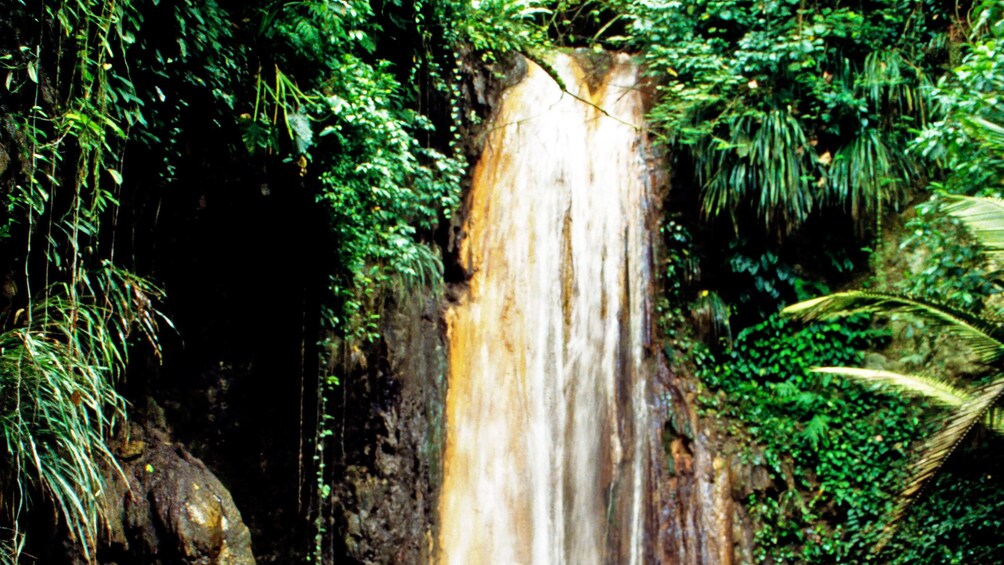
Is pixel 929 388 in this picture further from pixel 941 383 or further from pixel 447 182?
pixel 447 182

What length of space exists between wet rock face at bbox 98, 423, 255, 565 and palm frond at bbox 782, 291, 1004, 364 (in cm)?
455

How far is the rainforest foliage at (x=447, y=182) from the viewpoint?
4082 mm

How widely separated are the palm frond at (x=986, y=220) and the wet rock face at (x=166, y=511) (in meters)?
5.60

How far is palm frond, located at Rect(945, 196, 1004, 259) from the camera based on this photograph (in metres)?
5.65

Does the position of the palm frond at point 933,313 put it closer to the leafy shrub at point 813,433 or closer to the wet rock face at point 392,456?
the leafy shrub at point 813,433

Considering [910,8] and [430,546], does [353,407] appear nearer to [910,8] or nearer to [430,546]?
[430,546]

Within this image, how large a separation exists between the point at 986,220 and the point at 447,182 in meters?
4.83

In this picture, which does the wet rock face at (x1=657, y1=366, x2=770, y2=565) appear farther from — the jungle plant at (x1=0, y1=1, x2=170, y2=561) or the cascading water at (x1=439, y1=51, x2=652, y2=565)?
the jungle plant at (x1=0, y1=1, x2=170, y2=561)

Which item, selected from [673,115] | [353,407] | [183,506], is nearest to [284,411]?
[353,407]

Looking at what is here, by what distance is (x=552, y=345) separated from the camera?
27.2ft

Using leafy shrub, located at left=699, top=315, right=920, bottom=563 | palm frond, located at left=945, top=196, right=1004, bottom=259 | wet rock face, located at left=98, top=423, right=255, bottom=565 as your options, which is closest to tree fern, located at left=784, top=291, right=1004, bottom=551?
palm frond, located at left=945, top=196, right=1004, bottom=259

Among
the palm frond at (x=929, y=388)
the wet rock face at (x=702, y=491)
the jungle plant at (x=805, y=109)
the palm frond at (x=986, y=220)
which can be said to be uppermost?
the jungle plant at (x=805, y=109)

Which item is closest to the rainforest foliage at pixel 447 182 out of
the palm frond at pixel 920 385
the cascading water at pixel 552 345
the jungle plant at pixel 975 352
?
the cascading water at pixel 552 345

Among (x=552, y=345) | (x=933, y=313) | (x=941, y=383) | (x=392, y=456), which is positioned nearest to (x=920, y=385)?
(x=941, y=383)
